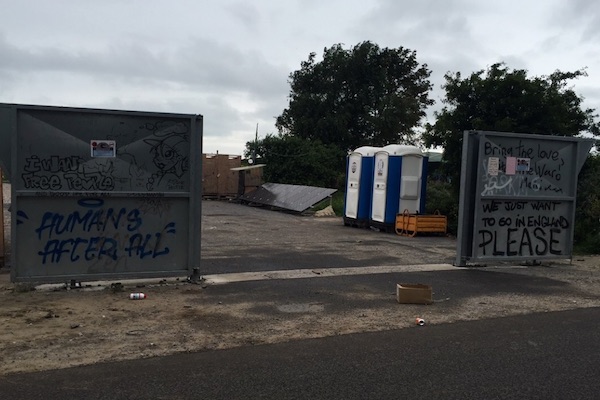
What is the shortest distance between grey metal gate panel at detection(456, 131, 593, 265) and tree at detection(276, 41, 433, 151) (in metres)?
29.9

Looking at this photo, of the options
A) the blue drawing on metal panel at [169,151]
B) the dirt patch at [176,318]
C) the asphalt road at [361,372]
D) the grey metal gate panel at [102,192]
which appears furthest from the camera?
the blue drawing on metal panel at [169,151]

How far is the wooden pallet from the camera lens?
54.3ft

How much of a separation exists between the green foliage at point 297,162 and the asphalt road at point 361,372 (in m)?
28.0

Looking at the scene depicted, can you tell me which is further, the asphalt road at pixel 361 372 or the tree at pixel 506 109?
the tree at pixel 506 109

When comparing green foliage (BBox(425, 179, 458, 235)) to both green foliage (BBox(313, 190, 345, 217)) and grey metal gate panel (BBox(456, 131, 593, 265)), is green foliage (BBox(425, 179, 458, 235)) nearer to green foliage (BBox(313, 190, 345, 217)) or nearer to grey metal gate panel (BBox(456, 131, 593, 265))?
green foliage (BBox(313, 190, 345, 217))

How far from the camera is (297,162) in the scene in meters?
34.0

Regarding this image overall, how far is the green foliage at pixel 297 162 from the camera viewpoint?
33938mm

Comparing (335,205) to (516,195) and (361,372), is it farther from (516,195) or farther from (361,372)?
(361,372)

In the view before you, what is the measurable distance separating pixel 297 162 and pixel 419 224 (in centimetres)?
1804

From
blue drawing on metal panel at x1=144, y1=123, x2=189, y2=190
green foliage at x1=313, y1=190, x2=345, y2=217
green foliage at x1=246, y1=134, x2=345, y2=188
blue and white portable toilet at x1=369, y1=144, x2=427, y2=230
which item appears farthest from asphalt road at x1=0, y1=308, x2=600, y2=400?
green foliage at x1=246, y1=134, x2=345, y2=188

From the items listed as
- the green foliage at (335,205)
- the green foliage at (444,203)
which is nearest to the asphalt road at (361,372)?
the green foliage at (444,203)

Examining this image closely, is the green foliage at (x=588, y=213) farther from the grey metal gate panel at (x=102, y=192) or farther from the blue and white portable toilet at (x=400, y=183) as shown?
the grey metal gate panel at (x=102, y=192)

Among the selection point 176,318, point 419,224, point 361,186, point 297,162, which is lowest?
point 176,318

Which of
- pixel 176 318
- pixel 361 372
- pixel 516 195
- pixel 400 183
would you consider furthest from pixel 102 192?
pixel 400 183
